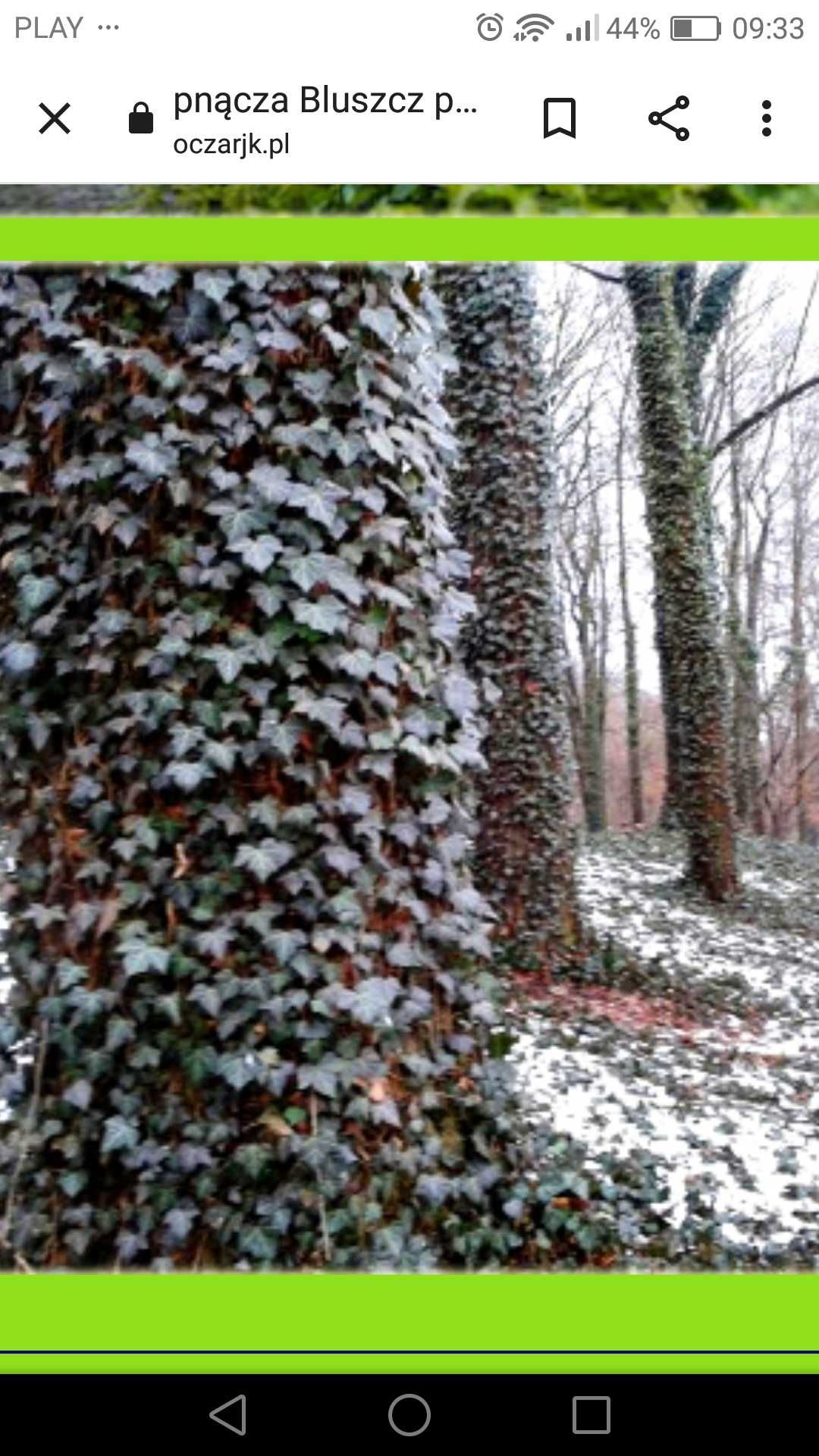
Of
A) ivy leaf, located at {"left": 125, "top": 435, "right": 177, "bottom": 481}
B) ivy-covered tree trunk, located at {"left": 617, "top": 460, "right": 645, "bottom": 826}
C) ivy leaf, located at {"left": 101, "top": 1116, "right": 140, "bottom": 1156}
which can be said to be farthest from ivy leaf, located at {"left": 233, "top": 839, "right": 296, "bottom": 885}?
ivy-covered tree trunk, located at {"left": 617, "top": 460, "right": 645, "bottom": 826}

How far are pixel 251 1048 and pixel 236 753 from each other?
46cm

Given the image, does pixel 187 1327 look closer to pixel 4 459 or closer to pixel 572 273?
pixel 4 459

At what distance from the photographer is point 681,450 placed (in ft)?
7.61

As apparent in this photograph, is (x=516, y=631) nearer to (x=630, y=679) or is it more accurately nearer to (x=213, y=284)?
(x=630, y=679)
